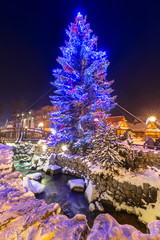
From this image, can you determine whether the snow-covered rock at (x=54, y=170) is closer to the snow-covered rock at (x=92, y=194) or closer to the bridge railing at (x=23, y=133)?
the snow-covered rock at (x=92, y=194)

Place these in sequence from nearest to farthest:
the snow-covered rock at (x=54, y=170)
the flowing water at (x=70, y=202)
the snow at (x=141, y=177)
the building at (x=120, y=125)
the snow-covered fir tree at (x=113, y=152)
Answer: the flowing water at (x=70, y=202)
the snow at (x=141, y=177)
the snow-covered fir tree at (x=113, y=152)
the snow-covered rock at (x=54, y=170)
the building at (x=120, y=125)

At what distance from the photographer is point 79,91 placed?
9.00 metres

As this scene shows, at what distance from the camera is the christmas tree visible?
30.7ft

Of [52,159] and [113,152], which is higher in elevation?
[113,152]

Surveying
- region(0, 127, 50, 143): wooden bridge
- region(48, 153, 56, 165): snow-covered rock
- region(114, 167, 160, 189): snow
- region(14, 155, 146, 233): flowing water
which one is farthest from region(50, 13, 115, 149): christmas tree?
region(0, 127, 50, 143): wooden bridge

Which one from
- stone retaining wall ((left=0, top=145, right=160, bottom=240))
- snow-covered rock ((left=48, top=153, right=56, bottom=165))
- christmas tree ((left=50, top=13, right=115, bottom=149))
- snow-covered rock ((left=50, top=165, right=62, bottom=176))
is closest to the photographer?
stone retaining wall ((left=0, top=145, right=160, bottom=240))

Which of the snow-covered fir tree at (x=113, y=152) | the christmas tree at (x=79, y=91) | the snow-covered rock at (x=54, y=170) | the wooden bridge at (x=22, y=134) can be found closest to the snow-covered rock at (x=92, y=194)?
the snow-covered fir tree at (x=113, y=152)

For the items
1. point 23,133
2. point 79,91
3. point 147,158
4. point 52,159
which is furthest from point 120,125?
point 23,133

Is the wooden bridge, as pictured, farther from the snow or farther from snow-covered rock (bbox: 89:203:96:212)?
the snow

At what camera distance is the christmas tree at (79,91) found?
30.7 feet

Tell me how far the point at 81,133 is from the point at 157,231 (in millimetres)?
7636

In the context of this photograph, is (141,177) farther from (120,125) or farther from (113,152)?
(120,125)

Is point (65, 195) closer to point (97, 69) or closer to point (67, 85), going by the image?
point (67, 85)

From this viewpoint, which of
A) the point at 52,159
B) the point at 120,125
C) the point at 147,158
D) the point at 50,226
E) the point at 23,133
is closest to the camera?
the point at 50,226
